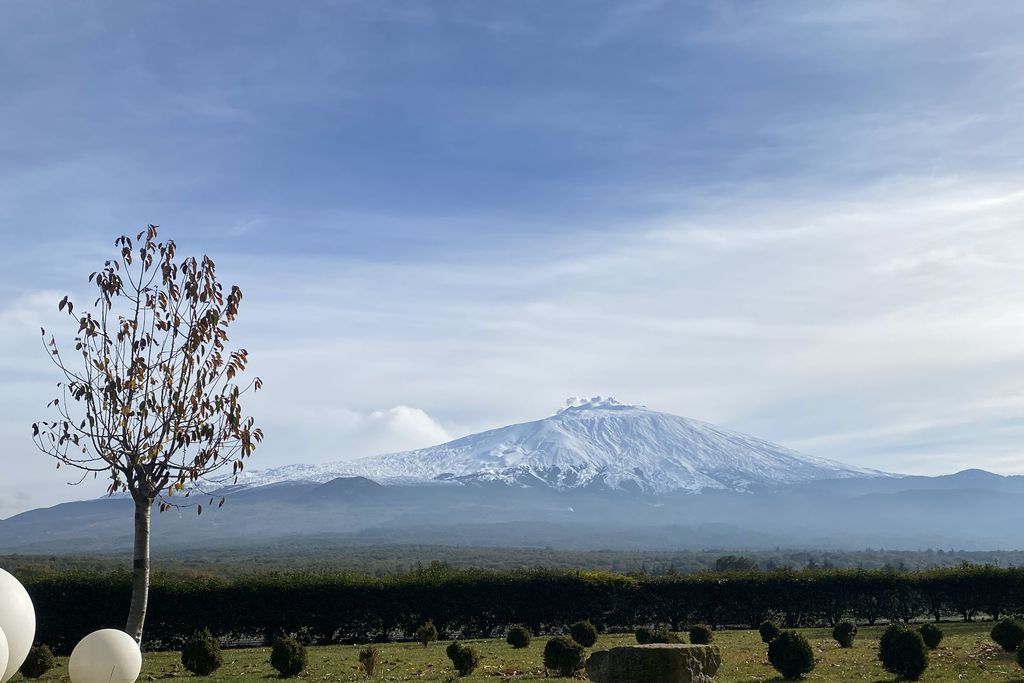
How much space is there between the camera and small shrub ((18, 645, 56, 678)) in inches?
685

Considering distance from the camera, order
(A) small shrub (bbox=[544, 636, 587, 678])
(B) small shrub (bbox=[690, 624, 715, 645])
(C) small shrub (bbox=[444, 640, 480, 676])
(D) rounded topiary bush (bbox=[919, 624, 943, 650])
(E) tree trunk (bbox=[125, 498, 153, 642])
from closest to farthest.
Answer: (E) tree trunk (bbox=[125, 498, 153, 642]), (A) small shrub (bbox=[544, 636, 587, 678]), (C) small shrub (bbox=[444, 640, 480, 676]), (D) rounded topiary bush (bbox=[919, 624, 943, 650]), (B) small shrub (bbox=[690, 624, 715, 645])

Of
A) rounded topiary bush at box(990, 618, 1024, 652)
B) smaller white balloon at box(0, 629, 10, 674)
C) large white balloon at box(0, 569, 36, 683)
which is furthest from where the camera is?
rounded topiary bush at box(990, 618, 1024, 652)

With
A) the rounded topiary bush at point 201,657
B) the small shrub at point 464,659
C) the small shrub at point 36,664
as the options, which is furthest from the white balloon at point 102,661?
the small shrub at point 464,659

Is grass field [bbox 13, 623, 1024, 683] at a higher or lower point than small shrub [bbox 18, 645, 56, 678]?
lower

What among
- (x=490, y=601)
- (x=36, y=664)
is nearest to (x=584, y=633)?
(x=490, y=601)

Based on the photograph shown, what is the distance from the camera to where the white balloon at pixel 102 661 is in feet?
44.9

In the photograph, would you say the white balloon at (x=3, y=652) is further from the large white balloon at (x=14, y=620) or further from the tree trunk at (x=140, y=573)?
the tree trunk at (x=140, y=573)

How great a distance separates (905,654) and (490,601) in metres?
12.9

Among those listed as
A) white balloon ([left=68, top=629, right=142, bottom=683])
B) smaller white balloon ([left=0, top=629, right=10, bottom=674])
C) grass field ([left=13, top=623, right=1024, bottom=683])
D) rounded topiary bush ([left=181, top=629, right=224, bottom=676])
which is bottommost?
grass field ([left=13, top=623, right=1024, bottom=683])

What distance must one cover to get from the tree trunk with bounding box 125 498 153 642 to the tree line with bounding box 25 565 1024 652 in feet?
27.6

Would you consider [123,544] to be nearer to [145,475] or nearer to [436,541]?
[436,541]

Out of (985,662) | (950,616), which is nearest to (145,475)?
(985,662)

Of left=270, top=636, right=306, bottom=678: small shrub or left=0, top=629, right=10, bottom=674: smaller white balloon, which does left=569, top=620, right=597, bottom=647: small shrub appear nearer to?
left=270, top=636, right=306, bottom=678: small shrub

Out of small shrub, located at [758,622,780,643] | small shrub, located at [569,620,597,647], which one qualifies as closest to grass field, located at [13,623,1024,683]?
small shrub, located at [758,622,780,643]
